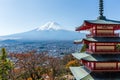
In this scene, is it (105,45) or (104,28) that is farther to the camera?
(104,28)

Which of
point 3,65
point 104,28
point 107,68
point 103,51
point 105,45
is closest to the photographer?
point 107,68

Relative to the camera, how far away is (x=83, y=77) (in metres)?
20.5

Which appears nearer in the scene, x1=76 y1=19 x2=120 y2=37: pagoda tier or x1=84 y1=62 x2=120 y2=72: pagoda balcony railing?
x1=84 y1=62 x2=120 y2=72: pagoda balcony railing

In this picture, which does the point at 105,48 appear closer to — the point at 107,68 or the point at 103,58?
the point at 103,58

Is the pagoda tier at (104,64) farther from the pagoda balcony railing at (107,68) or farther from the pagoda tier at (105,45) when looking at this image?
the pagoda tier at (105,45)

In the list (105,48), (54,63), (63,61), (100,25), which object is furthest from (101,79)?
(63,61)

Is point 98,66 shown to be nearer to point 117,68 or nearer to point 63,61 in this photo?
point 117,68

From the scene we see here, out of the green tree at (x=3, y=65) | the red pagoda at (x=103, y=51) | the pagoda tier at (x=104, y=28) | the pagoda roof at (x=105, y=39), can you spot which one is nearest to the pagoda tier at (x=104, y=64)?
the red pagoda at (x=103, y=51)

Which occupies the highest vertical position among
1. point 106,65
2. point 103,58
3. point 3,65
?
point 103,58

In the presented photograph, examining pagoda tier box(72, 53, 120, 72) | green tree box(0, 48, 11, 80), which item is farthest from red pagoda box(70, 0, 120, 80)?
green tree box(0, 48, 11, 80)

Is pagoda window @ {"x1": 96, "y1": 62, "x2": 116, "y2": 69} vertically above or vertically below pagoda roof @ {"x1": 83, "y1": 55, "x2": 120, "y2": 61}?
below

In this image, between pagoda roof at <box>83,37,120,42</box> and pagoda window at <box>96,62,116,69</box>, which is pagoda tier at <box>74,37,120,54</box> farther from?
pagoda window at <box>96,62,116,69</box>

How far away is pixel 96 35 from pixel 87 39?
0.76 meters

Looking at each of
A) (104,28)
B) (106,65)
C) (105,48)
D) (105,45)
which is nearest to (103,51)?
(105,48)
